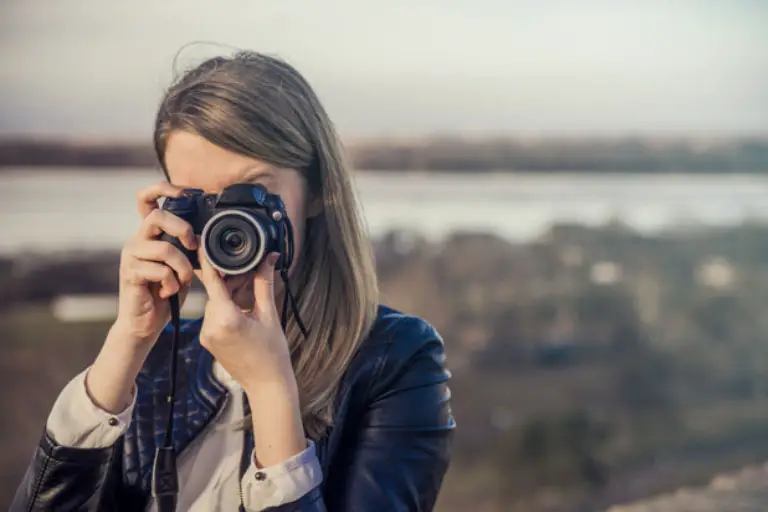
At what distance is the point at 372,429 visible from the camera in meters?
0.87

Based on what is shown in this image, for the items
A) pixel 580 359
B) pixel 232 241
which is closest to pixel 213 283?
pixel 232 241

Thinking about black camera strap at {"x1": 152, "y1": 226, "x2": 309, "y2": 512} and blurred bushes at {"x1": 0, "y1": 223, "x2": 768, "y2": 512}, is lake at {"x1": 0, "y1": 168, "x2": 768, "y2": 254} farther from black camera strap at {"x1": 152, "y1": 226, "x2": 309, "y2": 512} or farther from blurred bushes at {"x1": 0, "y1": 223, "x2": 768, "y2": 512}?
black camera strap at {"x1": 152, "y1": 226, "x2": 309, "y2": 512}

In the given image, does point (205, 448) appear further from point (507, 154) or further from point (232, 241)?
point (507, 154)

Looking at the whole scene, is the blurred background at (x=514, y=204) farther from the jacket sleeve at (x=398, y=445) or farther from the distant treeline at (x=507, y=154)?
the jacket sleeve at (x=398, y=445)

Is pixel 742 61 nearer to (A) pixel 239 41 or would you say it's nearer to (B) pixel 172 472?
(A) pixel 239 41

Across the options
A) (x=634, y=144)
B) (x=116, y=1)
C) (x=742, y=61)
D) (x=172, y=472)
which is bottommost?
(x=172, y=472)

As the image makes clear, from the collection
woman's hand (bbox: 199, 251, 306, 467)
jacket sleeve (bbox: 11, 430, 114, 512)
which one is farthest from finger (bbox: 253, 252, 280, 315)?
jacket sleeve (bbox: 11, 430, 114, 512)

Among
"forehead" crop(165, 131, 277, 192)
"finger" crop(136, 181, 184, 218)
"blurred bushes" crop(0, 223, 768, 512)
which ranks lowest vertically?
"blurred bushes" crop(0, 223, 768, 512)

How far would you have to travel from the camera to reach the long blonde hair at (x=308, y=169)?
0.89m

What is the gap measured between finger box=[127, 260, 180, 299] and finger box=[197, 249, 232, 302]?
4 cm

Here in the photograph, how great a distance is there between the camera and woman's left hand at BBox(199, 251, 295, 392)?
80cm

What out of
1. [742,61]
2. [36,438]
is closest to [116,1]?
[36,438]

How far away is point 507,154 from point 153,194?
941 millimetres

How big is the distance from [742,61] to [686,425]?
0.70 m
